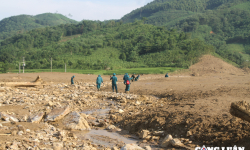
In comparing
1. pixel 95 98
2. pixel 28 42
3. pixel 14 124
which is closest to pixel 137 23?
pixel 28 42

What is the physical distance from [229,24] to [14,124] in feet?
425

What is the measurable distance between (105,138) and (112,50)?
7514 cm

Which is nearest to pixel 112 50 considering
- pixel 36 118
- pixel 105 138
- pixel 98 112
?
pixel 98 112

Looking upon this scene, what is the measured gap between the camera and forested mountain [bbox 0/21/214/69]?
58.2 m

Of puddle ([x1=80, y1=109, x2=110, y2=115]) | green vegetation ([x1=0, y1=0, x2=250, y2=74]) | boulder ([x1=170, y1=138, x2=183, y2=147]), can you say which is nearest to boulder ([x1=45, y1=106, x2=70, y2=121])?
puddle ([x1=80, y1=109, x2=110, y2=115])

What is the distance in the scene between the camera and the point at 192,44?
63688mm

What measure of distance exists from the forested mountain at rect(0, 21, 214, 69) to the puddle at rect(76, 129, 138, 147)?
4371cm

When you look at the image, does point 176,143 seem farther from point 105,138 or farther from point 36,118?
point 36,118

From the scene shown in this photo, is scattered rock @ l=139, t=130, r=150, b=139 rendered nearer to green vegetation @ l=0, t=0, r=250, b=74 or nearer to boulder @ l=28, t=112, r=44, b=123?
boulder @ l=28, t=112, r=44, b=123

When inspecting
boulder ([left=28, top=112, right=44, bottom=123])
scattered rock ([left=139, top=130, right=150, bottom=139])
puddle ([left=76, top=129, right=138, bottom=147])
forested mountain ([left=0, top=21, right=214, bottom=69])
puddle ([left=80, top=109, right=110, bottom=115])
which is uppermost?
forested mountain ([left=0, top=21, right=214, bottom=69])

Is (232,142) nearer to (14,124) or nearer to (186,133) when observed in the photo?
(186,133)

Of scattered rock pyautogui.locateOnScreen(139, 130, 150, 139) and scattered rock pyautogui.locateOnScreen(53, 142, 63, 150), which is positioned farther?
scattered rock pyautogui.locateOnScreen(139, 130, 150, 139)

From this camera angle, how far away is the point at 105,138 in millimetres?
7402

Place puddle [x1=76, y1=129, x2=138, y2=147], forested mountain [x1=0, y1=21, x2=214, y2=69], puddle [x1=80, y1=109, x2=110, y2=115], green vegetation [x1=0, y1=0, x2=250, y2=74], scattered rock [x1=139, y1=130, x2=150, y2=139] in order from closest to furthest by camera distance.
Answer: puddle [x1=76, y1=129, x2=138, y2=147] < scattered rock [x1=139, y1=130, x2=150, y2=139] < puddle [x1=80, y1=109, x2=110, y2=115] < forested mountain [x1=0, y1=21, x2=214, y2=69] < green vegetation [x1=0, y1=0, x2=250, y2=74]
